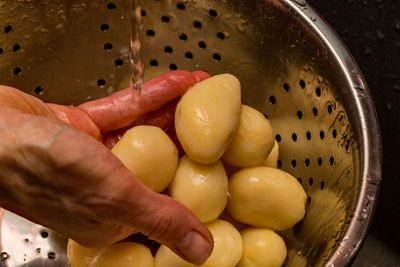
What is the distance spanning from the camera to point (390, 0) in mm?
740

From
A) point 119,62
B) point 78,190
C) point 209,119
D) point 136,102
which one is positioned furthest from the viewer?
point 119,62

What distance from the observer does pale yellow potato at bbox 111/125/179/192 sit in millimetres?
578

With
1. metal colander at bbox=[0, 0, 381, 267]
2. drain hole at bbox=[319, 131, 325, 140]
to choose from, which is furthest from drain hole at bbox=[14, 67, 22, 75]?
drain hole at bbox=[319, 131, 325, 140]

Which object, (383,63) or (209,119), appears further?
(383,63)

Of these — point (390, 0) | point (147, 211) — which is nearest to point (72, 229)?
point (147, 211)

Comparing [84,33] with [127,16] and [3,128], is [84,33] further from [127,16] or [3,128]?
[3,128]

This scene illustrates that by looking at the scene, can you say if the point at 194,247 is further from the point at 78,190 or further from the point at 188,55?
the point at 188,55

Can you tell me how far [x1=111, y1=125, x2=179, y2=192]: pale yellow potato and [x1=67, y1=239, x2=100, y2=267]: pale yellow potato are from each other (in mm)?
112

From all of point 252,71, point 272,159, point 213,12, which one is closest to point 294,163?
point 272,159

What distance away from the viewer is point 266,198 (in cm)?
62

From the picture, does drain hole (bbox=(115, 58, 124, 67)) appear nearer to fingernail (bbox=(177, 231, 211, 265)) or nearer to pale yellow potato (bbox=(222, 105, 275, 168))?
pale yellow potato (bbox=(222, 105, 275, 168))

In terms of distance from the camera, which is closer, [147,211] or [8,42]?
[147,211]

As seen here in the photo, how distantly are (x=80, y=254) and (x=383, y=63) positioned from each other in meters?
0.56

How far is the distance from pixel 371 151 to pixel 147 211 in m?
0.27
